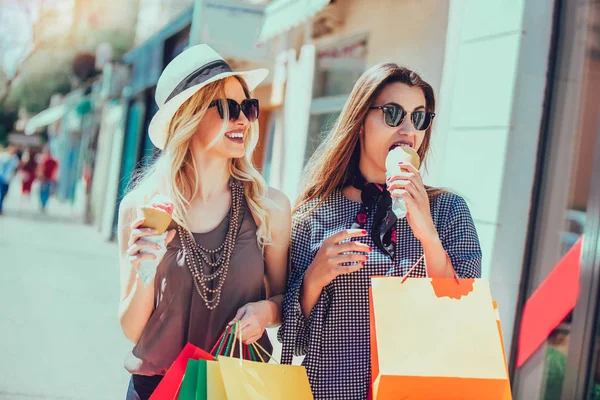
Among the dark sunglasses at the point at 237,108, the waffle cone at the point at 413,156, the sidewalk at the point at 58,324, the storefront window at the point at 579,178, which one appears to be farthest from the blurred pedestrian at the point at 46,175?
the waffle cone at the point at 413,156

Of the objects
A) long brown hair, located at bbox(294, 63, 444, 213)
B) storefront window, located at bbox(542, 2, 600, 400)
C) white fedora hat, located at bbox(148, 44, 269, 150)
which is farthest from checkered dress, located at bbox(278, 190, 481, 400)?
storefront window, located at bbox(542, 2, 600, 400)

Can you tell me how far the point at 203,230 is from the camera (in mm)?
2211

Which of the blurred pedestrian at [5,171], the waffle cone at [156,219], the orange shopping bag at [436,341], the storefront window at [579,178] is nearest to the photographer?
the orange shopping bag at [436,341]

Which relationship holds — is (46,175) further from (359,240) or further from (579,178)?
(359,240)

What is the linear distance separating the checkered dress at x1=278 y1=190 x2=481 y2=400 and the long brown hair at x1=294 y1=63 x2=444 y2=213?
0.14 m

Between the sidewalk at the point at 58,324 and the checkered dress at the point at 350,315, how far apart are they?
9.56 ft

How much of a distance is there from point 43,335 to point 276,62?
17.6 feet

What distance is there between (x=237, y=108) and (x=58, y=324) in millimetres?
4917

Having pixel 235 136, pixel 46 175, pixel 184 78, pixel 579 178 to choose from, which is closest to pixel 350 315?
pixel 235 136

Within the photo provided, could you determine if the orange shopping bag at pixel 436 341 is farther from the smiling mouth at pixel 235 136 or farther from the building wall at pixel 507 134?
the building wall at pixel 507 134

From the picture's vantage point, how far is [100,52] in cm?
2317

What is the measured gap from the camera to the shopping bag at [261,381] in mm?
1772

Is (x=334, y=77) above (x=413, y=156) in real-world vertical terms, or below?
above

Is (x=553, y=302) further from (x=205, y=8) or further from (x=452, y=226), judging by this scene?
(x=205, y=8)
